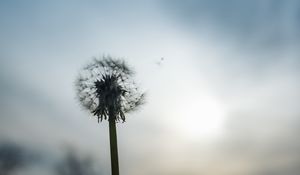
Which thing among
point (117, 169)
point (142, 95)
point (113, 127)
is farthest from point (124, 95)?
point (117, 169)

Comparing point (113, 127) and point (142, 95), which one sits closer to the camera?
point (113, 127)

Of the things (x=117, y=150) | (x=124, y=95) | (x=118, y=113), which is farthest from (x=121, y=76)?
(x=117, y=150)

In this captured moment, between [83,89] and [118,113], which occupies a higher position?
[83,89]

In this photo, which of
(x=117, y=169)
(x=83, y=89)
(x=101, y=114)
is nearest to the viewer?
(x=117, y=169)

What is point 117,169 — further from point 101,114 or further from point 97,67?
point 97,67

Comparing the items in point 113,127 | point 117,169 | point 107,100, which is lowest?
point 117,169

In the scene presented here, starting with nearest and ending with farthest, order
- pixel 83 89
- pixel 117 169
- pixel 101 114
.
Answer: pixel 117 169, pixel 101 114, pixel 83 89

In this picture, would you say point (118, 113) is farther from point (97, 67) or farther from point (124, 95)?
point (97, 67)
